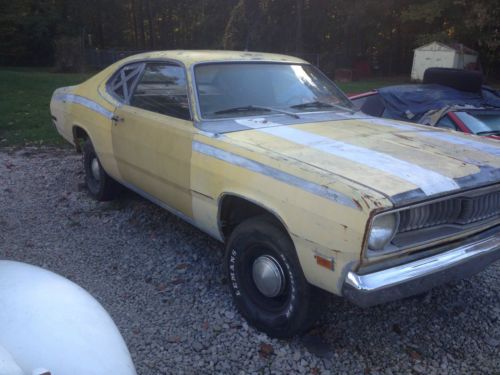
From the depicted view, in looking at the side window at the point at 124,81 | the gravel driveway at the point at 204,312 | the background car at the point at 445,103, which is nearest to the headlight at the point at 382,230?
the gravel driveway at the point at 204,312

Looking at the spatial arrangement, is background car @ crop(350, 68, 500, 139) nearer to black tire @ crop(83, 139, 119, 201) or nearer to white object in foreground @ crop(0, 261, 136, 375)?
black tire @ crop(83, 139, 119, 201)

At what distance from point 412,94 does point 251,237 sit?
4350mm

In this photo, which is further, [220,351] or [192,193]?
[192,193]

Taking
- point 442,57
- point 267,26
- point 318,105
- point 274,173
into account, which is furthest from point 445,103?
point 267,26

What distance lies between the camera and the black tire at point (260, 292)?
8.91ft

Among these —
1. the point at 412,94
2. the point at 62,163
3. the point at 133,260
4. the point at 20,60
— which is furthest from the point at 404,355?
the point at 20,60

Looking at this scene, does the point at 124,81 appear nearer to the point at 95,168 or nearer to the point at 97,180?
the point at 95,168

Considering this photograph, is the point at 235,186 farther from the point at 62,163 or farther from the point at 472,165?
the point at 62,163

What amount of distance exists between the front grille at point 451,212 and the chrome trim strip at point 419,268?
156 millimetres

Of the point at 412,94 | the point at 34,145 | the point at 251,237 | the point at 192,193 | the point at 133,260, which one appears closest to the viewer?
the point at 251,237

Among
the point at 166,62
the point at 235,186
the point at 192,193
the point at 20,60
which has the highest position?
the point at 166,62

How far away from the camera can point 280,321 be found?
2.88 metres

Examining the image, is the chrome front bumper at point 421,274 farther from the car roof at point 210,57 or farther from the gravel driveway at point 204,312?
the car roof at point 210,57

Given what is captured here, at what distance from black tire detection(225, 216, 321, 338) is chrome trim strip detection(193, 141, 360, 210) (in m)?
0.33
